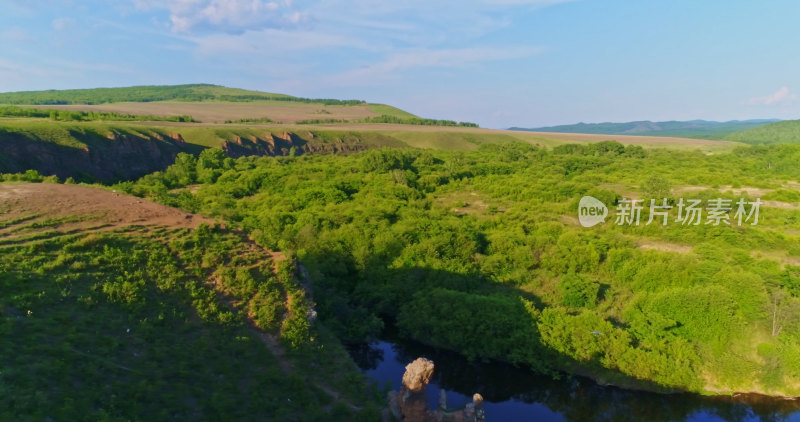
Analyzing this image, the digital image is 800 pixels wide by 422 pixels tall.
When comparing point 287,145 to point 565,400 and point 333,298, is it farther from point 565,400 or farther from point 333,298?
point 565,400

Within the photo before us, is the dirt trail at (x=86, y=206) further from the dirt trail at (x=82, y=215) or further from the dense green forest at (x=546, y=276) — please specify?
the dense green forest at (x=546, y=276)

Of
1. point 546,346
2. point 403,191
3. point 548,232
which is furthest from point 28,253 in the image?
point 403,191

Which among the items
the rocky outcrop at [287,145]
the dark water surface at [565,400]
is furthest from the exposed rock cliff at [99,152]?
the dark water surface at [565,400]

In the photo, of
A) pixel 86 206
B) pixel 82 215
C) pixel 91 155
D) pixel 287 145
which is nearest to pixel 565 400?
pixel 82 215

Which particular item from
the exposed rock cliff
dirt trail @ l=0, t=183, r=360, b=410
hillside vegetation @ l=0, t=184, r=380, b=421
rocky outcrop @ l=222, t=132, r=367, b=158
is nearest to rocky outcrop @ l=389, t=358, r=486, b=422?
hillside vegetation @ l=0, t=184, r=380, b=421

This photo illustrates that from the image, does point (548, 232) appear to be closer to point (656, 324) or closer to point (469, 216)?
point (469, 216)
